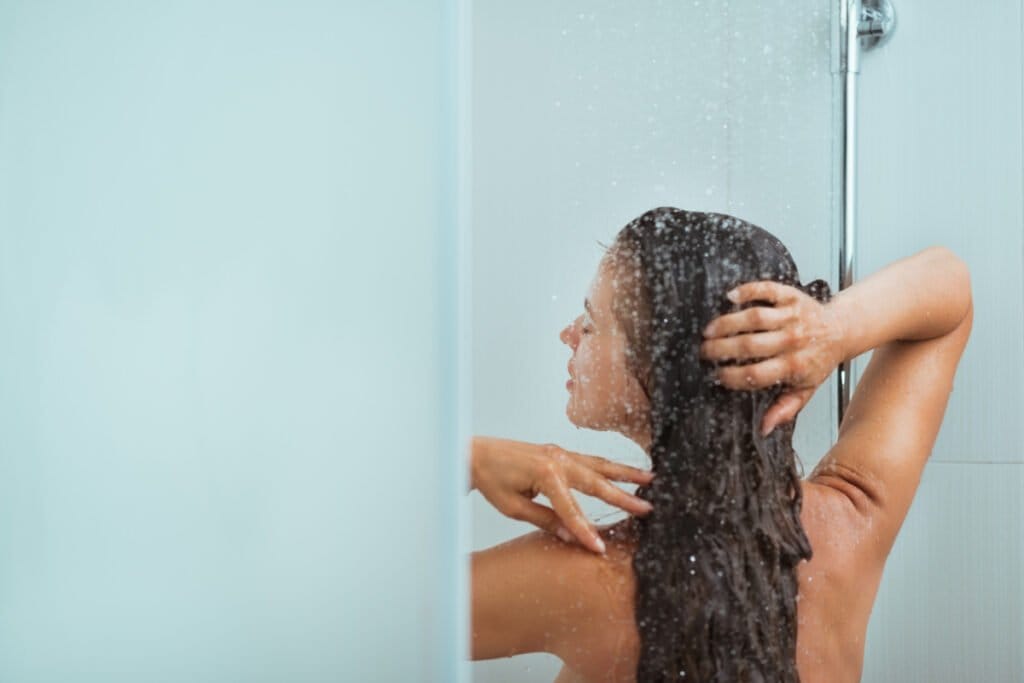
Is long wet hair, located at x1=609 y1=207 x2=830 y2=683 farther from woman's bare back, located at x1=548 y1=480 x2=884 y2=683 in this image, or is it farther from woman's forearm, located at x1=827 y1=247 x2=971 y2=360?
woman's forearm, located at x1=827 y1=247 x2=971 y2=360

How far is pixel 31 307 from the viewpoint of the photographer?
17.7 inches

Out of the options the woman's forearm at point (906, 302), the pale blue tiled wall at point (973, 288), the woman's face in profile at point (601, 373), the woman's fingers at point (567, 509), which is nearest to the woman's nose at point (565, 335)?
the woman's face in profile at point (601, 373)

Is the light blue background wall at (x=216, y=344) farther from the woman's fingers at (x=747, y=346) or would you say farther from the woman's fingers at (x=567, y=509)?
the woman's fingers at (x=747, y=346)

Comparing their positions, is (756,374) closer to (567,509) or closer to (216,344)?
(567,509)

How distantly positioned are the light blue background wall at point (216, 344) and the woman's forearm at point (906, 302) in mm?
455

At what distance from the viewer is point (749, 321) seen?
0.76 metres

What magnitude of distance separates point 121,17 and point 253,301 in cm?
15

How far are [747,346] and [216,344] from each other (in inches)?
17.0

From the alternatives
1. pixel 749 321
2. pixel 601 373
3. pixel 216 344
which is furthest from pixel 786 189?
pixel 216 344

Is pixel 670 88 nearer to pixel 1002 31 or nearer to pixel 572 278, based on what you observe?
pixel 572 278

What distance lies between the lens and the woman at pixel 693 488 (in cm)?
72

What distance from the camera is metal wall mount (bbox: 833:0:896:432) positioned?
2.87ft

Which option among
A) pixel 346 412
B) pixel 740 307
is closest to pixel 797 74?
pixel 740 307

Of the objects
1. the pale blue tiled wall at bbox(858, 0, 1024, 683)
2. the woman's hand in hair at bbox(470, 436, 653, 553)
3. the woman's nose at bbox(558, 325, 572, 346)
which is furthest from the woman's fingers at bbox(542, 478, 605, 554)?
the pale blue tiled wall at bbox(858, 0, 1024, 683)
